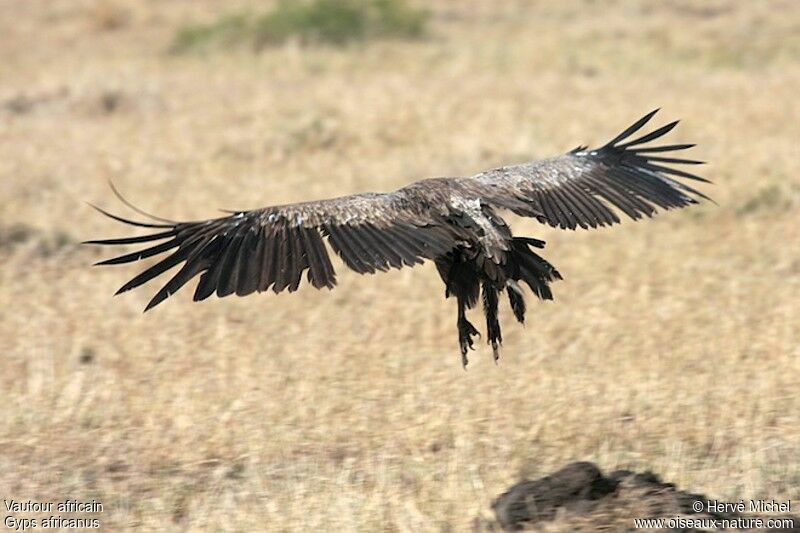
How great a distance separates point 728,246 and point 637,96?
4.71 m

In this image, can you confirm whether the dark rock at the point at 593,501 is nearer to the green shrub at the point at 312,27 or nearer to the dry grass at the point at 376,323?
the dry grass at the point at 376,323

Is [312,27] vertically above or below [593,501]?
above

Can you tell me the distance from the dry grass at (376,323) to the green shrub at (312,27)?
197 cm

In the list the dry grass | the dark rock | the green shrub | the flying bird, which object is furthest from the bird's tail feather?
the green shrub

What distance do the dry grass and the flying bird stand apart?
0.84 meters

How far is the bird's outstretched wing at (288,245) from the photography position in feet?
16.6

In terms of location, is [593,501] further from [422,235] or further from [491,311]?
[422,235]

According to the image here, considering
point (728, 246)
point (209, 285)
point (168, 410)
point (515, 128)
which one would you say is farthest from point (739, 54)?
point (209, 285)

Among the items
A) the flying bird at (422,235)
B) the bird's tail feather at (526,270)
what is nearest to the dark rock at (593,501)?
the flying bird at (422,235)

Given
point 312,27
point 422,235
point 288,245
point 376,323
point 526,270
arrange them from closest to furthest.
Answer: point 288,245, point 422,235, point 526,270, point 376,323, point 312,27

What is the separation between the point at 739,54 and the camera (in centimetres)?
1625

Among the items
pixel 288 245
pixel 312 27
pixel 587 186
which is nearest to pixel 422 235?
pixel 288 245

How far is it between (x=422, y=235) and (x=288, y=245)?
0.54m

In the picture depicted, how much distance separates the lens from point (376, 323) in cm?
812
